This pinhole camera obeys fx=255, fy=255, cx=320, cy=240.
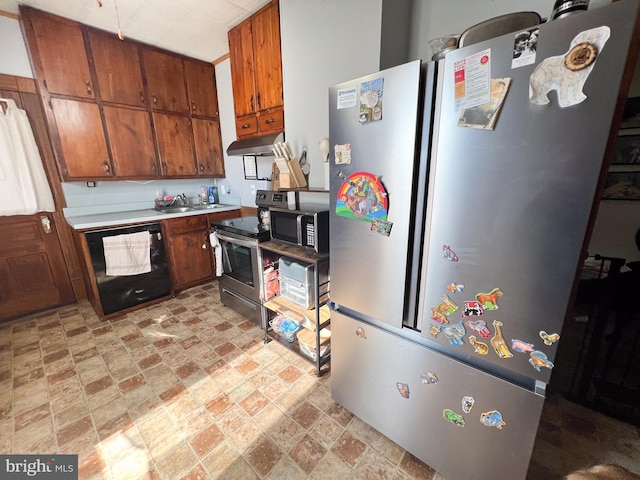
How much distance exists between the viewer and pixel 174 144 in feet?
9.87

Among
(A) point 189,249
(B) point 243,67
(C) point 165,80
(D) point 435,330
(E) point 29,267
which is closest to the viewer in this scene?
(D) point 435,330

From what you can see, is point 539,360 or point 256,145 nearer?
point 539,360

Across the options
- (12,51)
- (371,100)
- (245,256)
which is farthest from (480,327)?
(12,51)

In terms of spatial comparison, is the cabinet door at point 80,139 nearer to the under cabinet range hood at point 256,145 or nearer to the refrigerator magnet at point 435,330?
the under cabinet range hood at point 256,145

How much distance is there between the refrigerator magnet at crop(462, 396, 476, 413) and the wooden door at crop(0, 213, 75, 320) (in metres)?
3.75

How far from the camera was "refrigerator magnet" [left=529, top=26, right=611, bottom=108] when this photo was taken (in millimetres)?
630

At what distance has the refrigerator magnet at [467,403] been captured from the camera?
989 mm

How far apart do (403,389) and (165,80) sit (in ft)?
12.0

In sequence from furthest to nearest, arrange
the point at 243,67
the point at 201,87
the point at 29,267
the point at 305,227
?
the point at 201,87, the point at 29,267, the point at 243,67, the point at 305,227

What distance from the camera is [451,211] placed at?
2.98 ft

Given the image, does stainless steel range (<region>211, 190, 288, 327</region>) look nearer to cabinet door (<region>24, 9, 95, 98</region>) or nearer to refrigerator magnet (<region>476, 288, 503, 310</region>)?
refrigerator magnet (<region>476, 288, 503, 310</region>)

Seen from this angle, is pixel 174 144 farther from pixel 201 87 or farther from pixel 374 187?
pixel 374 187

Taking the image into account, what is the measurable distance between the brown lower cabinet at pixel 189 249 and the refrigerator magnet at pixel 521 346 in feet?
9.86

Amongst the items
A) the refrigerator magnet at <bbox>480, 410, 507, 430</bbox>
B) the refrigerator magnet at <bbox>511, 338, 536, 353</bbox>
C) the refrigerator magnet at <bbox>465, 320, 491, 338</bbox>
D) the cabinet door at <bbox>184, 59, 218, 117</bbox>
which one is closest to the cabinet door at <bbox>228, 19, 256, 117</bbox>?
the cabinet door at <bbox>184, 59, 218, 117</bbox>
